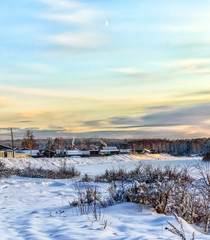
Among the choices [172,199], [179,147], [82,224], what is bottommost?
[179,147]

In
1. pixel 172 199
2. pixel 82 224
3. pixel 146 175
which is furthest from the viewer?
pixel 146 175

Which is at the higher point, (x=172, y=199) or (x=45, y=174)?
(x=172, y=199)

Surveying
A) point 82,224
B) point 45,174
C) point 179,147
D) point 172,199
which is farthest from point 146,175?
point 179,147

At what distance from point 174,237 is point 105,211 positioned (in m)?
2.78

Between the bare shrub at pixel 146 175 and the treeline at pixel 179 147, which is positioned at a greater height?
the bare shrub at pixel 146 175

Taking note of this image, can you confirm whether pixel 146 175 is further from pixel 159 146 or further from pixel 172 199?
pixel 159 146

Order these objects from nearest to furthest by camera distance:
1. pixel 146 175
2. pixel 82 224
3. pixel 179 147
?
pixel 82 224, pixel 146 175, pixel 179 147

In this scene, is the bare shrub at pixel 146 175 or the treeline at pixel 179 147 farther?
the treeline at pixel 179 147

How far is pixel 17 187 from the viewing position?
611 inches

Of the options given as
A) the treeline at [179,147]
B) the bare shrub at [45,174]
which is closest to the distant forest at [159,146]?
the treeline at [179,147]

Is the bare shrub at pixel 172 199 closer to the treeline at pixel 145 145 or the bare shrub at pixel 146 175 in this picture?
the bare shrub at pixel 146 175

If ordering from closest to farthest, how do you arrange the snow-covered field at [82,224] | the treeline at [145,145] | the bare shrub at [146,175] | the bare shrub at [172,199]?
the snow-covered field at [82,224]
the bare shrub at [172,199]
the bare shrub at [146,175]
the treeline at [145,145]

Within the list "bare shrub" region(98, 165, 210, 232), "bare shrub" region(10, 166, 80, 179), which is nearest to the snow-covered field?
"bare shrub" region(98, 165, 210, 232)

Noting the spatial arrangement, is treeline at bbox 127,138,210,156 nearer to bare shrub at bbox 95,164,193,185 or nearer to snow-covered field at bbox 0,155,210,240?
bare shrub at bbox 95,164,193,185
